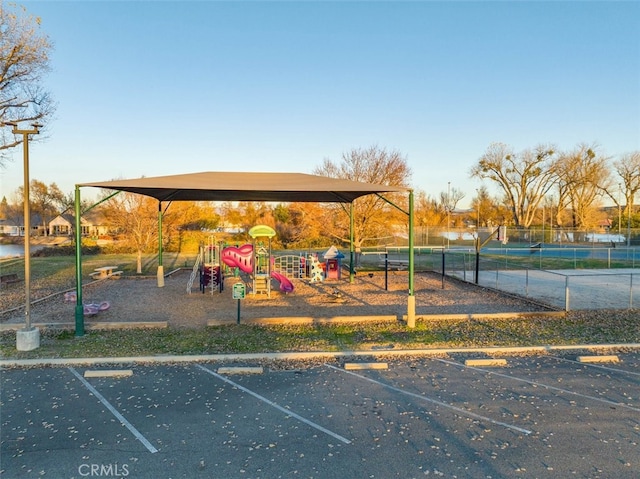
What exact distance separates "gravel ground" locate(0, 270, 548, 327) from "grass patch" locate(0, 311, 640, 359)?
113 centimetres

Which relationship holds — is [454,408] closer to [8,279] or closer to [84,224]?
[8,279]

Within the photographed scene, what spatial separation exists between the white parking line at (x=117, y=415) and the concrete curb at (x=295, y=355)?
25.9 inches

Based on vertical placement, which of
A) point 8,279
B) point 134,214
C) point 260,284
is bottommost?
point 8,279

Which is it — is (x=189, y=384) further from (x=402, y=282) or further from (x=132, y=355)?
(x=402, y=282)

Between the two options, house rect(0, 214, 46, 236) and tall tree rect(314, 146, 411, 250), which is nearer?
tall tree rect(314, 146, 411, 250)

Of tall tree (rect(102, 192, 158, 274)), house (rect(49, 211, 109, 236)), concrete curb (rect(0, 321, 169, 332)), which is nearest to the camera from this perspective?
concrete curb (rect(0, 321, 169, 332))

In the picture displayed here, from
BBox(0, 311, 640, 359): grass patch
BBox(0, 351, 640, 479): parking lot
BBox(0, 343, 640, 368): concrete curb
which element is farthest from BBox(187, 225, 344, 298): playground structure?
BBox(0, 351, 640, 479): parking lot

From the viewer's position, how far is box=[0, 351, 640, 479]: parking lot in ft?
14.6

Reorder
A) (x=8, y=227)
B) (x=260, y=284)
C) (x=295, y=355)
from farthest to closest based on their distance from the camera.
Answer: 1. (x=8, y=227)
2. (x=260, y=284)
3. (x=295, y=355)

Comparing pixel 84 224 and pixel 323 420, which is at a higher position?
pixel 84 224

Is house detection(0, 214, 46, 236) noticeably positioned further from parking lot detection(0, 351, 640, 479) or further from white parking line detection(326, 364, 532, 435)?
white parking line detection(326, 364, 532, 435)

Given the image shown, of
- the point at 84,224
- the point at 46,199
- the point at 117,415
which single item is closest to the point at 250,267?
the point at 117,415

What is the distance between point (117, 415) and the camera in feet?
18.5

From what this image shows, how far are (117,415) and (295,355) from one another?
3.41 metres
